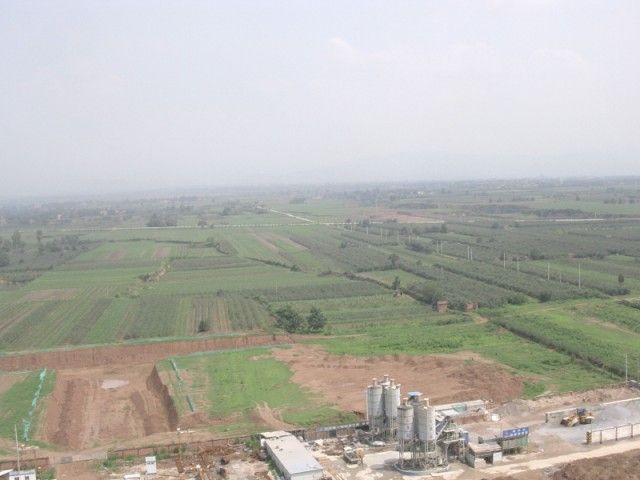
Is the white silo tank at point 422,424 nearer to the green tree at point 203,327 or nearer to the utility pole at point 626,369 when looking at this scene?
the utility pole at point 626,369

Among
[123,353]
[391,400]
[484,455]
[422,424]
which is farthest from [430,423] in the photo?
[123,353]

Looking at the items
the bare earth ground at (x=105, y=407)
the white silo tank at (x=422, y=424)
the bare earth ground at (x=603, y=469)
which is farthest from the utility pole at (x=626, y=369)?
the bare earth ground at (x=105, y=407)

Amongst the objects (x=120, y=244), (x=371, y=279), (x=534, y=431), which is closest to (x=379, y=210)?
(x=120, y=244)

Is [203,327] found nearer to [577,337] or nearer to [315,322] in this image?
[315,322]

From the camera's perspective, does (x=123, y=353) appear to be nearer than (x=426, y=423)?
No

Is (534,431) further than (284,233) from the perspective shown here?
No

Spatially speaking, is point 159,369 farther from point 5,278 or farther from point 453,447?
point 5,278

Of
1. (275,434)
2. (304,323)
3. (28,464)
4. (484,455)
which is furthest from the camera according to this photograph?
(304,323)
